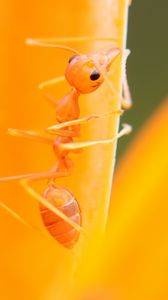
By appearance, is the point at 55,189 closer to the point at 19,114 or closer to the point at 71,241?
the point at 71,241

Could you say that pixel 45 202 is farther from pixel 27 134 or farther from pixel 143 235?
pixel 143 235

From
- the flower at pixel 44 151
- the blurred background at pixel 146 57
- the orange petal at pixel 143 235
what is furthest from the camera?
the blurred background at pixel 146 57

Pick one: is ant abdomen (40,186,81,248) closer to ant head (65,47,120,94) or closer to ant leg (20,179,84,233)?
ant leg (20,179,84,233)

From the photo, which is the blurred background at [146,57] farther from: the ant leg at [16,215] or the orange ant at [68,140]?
the ant leg at [16,215]

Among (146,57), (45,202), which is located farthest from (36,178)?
(146,57)

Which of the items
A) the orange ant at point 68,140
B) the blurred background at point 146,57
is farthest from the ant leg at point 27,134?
the blurred background at point 146,57

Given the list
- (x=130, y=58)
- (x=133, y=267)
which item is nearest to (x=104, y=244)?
(x=133, y=267)

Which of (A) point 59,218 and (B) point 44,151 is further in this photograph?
(A) point 59,218
